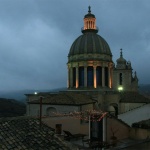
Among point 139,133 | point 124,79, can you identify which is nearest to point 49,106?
point 139,133

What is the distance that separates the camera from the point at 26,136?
14688 mm

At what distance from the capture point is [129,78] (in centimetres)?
7038

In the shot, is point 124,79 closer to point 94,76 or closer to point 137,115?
point 94,76

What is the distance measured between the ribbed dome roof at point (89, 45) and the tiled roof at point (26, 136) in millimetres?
29784

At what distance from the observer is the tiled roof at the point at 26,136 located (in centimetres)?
1379

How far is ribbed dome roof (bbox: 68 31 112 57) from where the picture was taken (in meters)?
45.4

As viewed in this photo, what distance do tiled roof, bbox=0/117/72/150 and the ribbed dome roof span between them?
29784 millimetres

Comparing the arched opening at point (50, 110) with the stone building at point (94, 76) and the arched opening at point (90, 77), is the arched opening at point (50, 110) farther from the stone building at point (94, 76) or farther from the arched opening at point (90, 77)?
the arched opening at point (90, 77)

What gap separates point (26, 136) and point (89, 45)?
106 feet

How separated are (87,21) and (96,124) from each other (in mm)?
22420

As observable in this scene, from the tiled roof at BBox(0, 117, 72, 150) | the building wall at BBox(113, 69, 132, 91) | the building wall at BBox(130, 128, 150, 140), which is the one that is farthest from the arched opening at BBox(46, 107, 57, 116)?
the building wall at BBox(113, 69, 132, 91)

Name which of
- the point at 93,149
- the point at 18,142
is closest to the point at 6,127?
the point at 18,142

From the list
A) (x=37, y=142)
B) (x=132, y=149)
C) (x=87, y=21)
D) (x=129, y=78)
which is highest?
(x=87, y=21)

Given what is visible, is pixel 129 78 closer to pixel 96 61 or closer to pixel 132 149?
pixel 96 61
